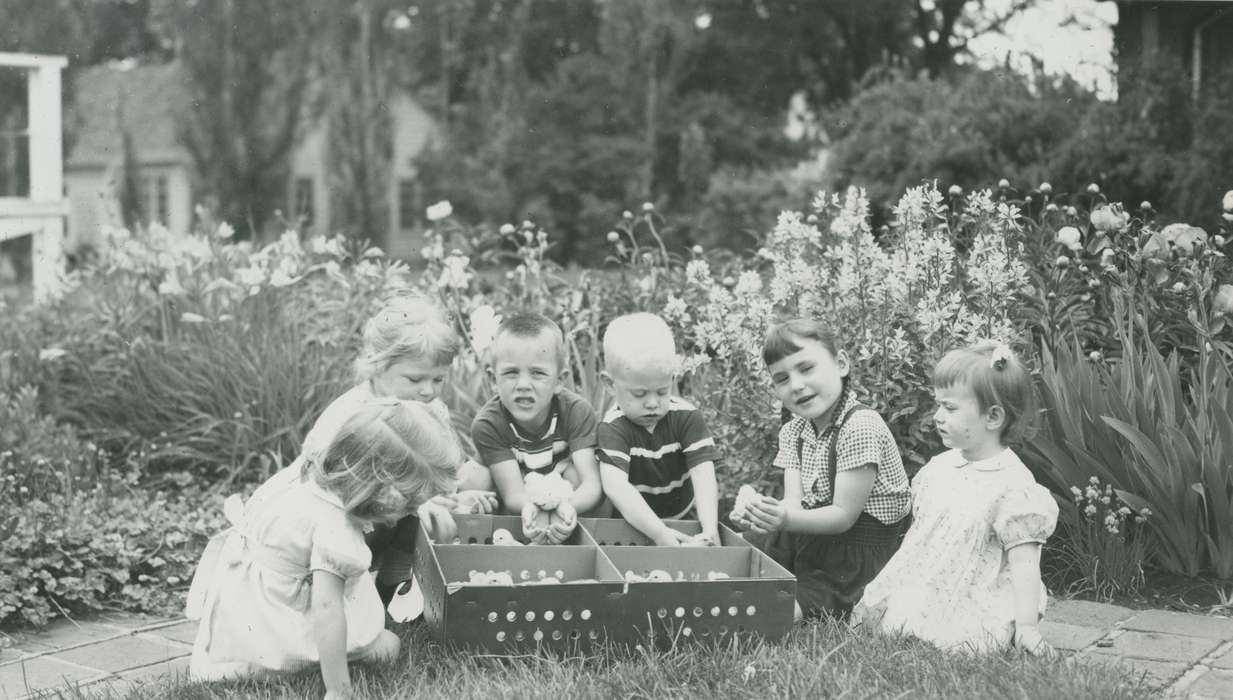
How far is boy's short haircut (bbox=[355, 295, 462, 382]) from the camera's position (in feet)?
13.1

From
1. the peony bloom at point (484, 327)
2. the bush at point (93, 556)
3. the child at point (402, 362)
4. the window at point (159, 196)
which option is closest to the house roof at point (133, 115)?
the window at point (159, 196)

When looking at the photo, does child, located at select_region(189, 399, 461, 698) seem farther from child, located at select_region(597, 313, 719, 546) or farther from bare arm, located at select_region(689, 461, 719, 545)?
bare arm, located at select_region(689, 461, 719, 545)

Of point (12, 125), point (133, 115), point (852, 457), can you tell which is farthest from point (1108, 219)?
point (133, 115)

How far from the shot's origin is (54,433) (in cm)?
611

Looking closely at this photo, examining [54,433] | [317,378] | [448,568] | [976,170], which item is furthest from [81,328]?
[976,170]

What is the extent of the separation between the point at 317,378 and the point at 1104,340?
3.56m

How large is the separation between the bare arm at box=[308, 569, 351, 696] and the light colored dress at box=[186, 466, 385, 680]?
0.13ft

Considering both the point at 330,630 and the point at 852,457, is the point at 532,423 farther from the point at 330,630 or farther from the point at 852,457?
the point at 330,630

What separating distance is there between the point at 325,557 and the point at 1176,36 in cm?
736

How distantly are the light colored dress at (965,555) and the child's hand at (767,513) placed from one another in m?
0.35

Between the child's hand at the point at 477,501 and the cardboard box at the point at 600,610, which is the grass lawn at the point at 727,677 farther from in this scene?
the child's hand at the point at 477,501

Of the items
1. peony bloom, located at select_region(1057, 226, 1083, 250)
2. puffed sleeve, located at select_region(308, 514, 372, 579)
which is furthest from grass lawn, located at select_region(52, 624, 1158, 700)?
peony bloom, located at select_region(1057, 226, 1083, 250)

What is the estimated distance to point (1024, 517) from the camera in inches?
135

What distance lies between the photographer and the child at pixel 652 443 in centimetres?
404
